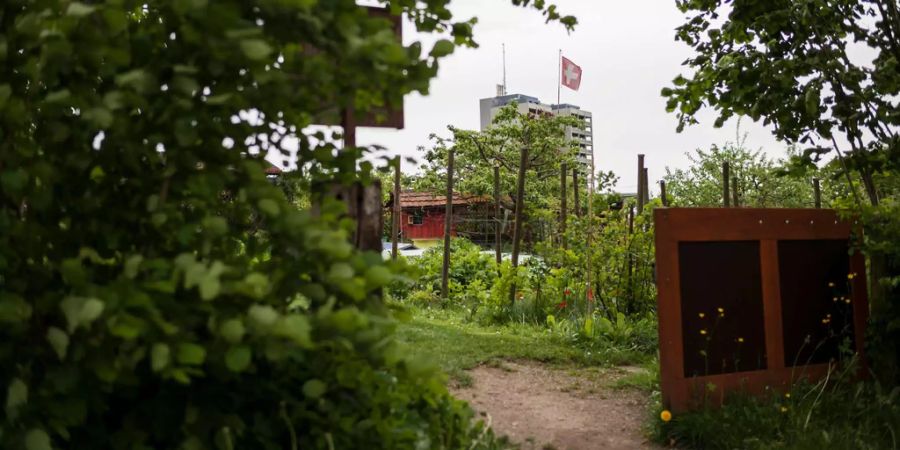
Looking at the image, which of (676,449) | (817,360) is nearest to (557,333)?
(817,360)

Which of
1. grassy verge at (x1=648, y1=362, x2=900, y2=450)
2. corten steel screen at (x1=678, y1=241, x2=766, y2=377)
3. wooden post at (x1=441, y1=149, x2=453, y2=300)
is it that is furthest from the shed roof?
grassy verge at (x1=648, y1=362, x2=900, y2=450)

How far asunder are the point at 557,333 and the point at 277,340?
19.7 feet

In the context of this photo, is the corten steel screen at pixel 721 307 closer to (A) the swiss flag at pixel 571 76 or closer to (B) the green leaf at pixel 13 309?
(B) the green leaf at pixel 13 309

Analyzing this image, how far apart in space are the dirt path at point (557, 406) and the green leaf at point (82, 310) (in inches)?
112

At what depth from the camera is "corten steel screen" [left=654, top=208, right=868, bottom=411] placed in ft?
14.6

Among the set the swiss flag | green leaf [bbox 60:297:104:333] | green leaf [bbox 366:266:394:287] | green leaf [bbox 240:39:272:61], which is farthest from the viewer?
the swiss flag

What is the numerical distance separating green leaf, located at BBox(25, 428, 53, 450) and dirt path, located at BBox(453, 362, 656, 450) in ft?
8.91

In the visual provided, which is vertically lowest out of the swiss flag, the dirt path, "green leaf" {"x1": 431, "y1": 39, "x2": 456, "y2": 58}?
the dirt path

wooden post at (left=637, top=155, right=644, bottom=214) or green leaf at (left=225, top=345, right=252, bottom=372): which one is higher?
wooden post at (left=637, top=155, right=644, bottom=214)

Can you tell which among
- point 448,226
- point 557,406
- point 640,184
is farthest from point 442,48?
point 448,226

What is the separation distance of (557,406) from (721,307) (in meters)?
1.24

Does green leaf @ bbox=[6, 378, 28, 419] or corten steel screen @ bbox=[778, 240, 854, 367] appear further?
corten steel screen @ bbox=[778, 240, 854, 367]

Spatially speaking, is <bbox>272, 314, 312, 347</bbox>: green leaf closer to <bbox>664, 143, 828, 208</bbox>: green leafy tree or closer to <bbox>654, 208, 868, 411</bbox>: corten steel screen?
<bbox>654, 208, 868, 411</bbox>: corten steel screen

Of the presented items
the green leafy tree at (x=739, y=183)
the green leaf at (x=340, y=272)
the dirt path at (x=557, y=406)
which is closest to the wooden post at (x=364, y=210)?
the green leaf at (x=340, y=272)
